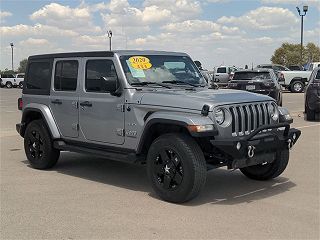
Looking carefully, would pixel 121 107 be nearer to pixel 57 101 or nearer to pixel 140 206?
pixel 140 206

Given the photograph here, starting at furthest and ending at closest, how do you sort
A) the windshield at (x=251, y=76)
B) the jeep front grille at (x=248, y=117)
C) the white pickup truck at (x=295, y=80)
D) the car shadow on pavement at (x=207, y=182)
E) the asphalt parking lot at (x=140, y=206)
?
the white pickup truck at (x=295, y=80) < the windshield at (x=251, y=76) < the car shadow on pavement at (x=207, y=182) < the jeep front grille at (x=248, y=117) < the asphalt parking lot at (x=140, y=206)

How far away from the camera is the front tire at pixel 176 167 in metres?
5.48

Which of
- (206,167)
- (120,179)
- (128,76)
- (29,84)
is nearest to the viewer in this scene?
(206,167)

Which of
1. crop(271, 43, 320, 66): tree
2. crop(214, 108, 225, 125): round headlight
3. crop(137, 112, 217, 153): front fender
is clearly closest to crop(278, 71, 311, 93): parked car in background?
crop(137, 112, 217, 153): front fender

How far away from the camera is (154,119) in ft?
19.2

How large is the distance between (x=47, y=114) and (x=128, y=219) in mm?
3129

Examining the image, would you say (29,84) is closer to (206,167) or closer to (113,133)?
→ (113,133)

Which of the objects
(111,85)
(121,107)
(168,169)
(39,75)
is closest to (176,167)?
(168,169)

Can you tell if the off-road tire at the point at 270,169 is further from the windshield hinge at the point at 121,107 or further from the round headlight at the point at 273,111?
the windshield hinge at the point at 121,107

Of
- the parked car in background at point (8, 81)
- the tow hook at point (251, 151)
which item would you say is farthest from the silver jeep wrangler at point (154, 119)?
the parked car in background at point (8, 81)

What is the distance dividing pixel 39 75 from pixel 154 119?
308cm

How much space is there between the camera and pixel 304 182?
6.81 meters

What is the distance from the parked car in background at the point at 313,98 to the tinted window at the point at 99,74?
352 inches

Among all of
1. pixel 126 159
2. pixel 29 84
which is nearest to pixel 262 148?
pixel 126 159
